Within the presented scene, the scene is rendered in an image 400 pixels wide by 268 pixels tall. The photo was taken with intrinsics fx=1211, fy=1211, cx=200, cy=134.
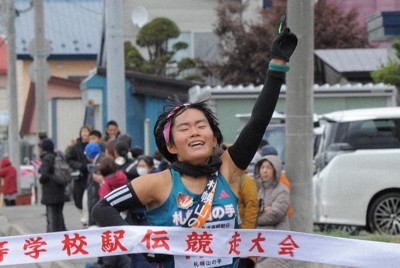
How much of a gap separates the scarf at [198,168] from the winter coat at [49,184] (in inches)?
454

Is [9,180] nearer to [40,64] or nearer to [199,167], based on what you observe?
[40,64]

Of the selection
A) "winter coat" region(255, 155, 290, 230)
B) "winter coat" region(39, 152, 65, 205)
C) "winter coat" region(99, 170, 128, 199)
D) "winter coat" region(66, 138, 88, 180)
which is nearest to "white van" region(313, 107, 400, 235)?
"winter coat" region(66, 138, 88, 180)

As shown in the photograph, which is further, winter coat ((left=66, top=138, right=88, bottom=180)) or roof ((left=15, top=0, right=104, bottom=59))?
roof ((left=15, top=0, right=104, bottom=59))

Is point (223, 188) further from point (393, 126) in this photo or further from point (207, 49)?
point (207, 49)

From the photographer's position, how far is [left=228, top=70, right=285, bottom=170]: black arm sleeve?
5.30 m

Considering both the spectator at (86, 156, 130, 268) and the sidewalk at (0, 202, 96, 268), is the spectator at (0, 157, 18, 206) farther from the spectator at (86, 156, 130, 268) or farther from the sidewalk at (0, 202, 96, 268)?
the spectator at (86, 156, 130, 268)

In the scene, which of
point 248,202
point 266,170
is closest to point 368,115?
point 266,170

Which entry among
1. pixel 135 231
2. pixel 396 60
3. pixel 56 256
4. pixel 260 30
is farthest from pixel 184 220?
pixel 260 30

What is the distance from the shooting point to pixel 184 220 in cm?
537

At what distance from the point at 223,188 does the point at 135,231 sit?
69 cm

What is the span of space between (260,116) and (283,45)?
33cm

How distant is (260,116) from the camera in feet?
17.5

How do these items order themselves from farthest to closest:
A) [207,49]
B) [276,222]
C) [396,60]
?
[207,49] → [396,60] → [276,222]

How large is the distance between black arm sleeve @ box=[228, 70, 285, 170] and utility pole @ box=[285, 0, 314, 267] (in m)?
5.90
